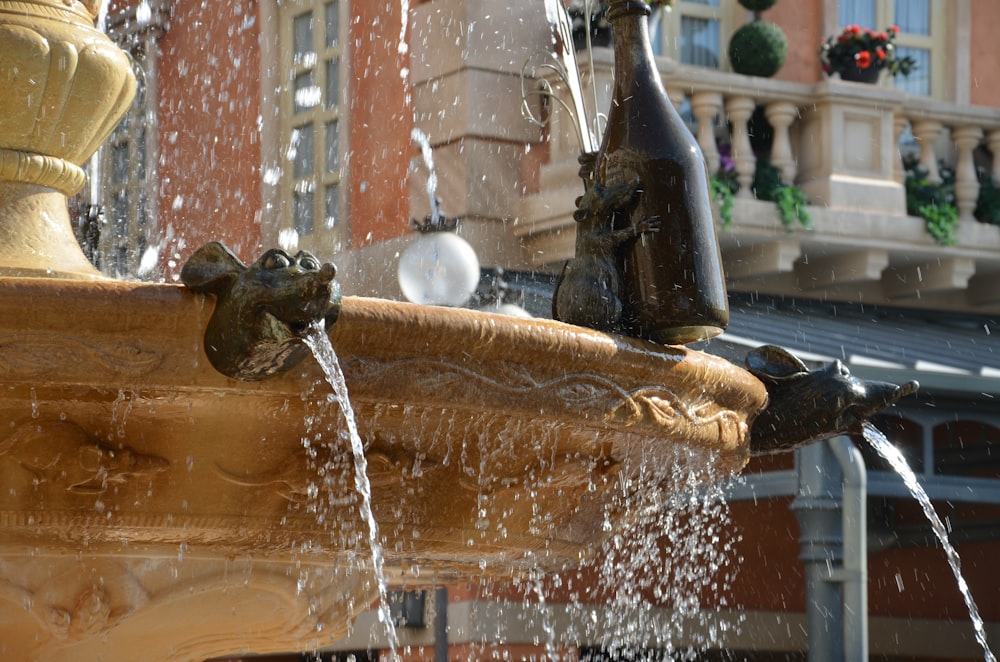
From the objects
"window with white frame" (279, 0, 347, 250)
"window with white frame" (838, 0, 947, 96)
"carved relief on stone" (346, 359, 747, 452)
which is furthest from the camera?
"window with white frame" (838, 0, 947, 96)

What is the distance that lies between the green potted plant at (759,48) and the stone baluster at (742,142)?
27 centimetres

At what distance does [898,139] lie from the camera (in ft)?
35.9

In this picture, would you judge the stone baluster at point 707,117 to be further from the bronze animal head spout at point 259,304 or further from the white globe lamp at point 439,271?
the bronze animal head spout at point 259,304

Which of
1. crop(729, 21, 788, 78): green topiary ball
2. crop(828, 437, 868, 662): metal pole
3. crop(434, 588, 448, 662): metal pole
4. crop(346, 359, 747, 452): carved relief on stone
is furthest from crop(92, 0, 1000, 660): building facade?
crop(346, 359, 747, 452): carved relief on stone

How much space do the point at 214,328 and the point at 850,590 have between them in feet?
19.1

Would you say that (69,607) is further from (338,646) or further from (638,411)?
(338,646)

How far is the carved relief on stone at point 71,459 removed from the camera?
7.20ft

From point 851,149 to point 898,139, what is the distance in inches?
19.5

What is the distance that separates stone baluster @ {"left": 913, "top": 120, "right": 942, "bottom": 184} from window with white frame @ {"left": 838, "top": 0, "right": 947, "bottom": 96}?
78 cm

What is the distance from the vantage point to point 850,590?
7461 millimetres

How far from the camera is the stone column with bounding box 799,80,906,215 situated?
10.5m

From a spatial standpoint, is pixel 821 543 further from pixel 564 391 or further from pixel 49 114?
pixel 564 391

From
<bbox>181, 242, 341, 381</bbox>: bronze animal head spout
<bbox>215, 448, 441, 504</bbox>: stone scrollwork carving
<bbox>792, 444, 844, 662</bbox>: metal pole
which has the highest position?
<bbox>181, 242, 341, 381</bbox>: bronze animal head spout

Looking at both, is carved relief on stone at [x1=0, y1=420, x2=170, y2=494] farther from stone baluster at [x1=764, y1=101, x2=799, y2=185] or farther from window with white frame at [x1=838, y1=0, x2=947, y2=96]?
window with white frame at [x1=838, y1=0, x2=947, y2=96]
